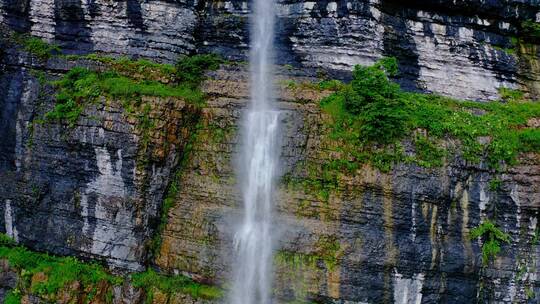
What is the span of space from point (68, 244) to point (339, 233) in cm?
612

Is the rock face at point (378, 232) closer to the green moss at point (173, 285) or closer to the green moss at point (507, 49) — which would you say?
the green moss at point (173, 285)

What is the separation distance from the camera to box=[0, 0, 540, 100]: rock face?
1116 centimetres

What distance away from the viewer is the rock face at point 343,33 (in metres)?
11.2

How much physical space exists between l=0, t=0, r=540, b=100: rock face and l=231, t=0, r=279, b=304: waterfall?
5.61ft

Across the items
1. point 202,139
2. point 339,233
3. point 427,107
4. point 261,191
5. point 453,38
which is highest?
point 453,38

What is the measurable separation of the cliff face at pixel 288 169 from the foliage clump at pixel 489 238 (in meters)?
0.17

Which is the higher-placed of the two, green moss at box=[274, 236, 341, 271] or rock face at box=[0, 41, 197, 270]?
rock face at box=[0, 41, 197, 270]

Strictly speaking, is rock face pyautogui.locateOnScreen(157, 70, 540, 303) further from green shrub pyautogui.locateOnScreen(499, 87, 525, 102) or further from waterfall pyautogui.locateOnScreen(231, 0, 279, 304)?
green shrub pyautogui.locateOnScreen(499, 87, 525, 102)

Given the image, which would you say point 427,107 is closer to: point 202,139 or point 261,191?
point 261,191

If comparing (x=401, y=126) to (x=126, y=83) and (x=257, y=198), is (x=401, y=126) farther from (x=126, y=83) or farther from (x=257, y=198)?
(x=126, y=83)

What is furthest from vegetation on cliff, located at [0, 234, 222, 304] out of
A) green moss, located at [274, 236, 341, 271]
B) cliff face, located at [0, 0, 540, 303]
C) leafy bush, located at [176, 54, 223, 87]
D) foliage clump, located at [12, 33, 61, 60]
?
foliage clump, located at [12, 33, 61, 60]

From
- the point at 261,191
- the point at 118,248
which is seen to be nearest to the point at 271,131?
the point at 261,191

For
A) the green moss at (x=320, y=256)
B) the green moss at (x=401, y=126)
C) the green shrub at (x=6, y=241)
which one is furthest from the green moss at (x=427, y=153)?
the green shrub at (x=6, y=241)

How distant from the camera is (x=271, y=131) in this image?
10.2m
